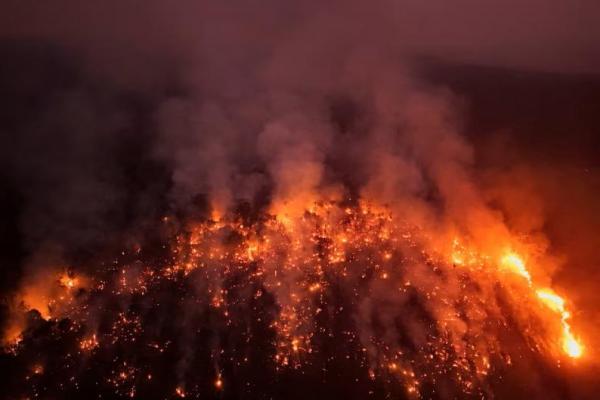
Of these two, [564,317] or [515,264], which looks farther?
[515,264]

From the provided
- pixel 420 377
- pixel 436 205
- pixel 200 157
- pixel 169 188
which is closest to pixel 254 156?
pixel 200 157

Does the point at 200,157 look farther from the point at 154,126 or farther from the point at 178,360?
the point at 178,360

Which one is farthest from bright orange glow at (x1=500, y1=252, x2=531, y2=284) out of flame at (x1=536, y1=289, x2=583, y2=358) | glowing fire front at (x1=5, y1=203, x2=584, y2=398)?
flame at (x1=536, y1=289, x2=583, y2=358)

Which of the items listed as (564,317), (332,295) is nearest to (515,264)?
(564,317)

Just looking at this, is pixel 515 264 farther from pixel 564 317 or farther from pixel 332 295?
pixel 332 295

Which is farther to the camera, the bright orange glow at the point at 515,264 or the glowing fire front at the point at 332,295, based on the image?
the bright orange glow at the point at 515,264

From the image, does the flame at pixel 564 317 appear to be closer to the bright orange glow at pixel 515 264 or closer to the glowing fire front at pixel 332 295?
the glowing fire front at pixel 332 295

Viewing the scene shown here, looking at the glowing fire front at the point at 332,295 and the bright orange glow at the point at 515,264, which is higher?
the bright orange glow at the point at 515,264

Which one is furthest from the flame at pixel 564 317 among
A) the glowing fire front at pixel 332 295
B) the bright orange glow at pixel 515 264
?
the bright orange glow at pixel 515 264
